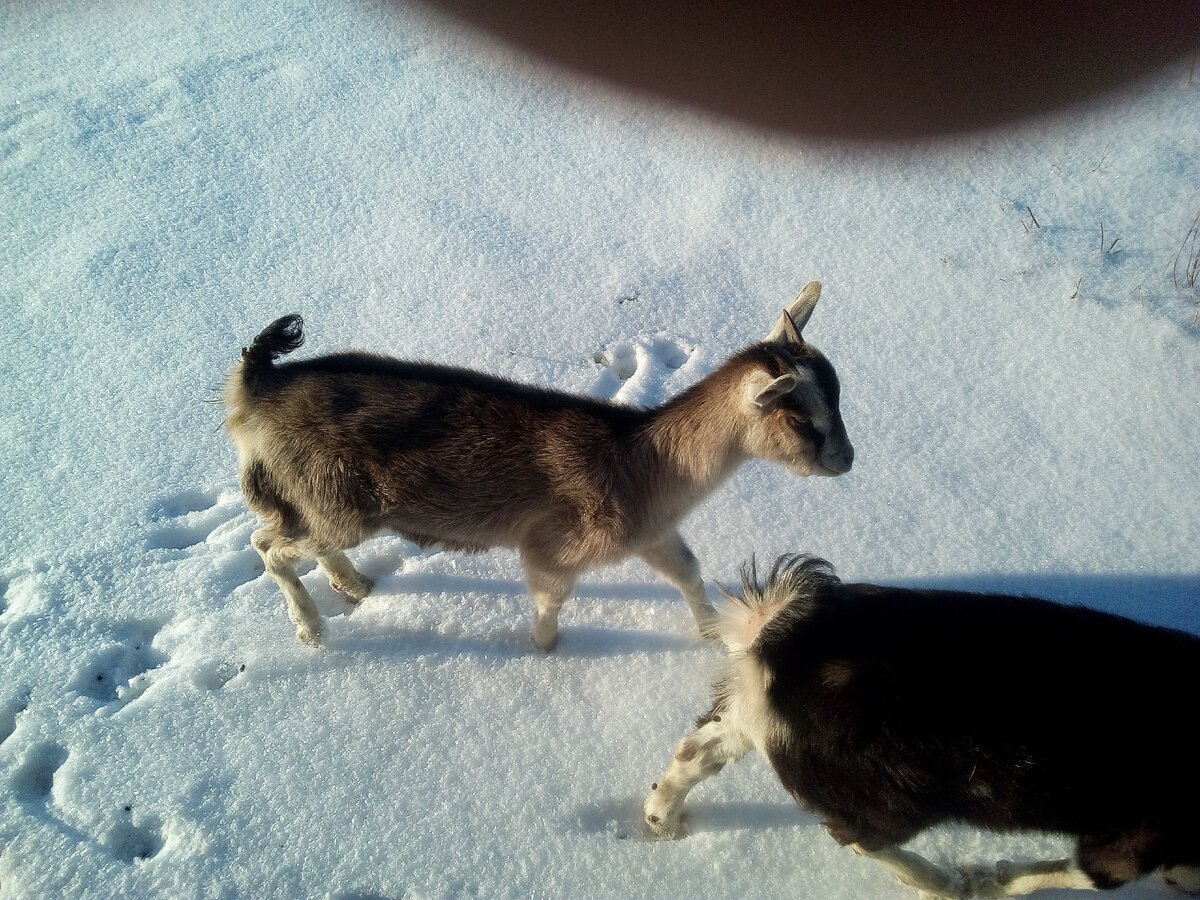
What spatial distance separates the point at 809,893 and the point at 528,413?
1905 millimetres

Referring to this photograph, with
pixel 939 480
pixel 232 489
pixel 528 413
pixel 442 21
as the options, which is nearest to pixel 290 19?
pixel 442 21

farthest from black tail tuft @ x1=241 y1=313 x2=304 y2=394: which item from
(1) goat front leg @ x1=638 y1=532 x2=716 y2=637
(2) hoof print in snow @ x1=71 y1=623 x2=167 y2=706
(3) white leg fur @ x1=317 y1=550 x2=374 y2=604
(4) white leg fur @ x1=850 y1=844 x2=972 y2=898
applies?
(4) white leg fur @ x1=850 y1=844 x2=972 y2=898

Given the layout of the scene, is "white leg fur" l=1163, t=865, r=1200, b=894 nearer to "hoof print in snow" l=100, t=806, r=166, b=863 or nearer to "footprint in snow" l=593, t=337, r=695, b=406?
"footprint in snow" l=593, t=337, r=695, b=406

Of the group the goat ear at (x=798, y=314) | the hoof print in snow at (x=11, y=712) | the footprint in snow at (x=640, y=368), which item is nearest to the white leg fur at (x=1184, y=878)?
the goat ear at (x=798, y=314)

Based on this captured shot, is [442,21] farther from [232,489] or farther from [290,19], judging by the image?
[232,489]

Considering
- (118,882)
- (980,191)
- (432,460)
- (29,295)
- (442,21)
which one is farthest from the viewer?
(442,21)

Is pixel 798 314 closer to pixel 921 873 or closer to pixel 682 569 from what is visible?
pixel 682 569

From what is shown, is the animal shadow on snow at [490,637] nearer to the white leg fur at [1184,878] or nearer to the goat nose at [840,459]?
the goat nose at [840,459]

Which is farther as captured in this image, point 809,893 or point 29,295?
point 29,295

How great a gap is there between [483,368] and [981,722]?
9.56 feet

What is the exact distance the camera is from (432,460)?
2.82 metres

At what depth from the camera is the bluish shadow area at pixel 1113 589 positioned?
322 cm

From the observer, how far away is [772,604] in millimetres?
2400

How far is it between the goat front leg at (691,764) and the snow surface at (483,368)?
0.28 ft
